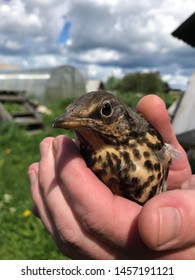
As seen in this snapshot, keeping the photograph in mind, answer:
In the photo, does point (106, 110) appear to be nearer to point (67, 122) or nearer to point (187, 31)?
point (67, 122)

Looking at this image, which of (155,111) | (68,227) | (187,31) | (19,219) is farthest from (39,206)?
(187,31)

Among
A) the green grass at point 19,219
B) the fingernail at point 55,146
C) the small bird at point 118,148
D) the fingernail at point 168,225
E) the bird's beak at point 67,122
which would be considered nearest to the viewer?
the fingernail at point 168,225

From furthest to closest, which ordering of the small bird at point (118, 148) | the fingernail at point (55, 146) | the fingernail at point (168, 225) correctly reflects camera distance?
the fingernail at point (55, 146)
the small bird at point (118, 148)
the fingernail at point (168, 225)

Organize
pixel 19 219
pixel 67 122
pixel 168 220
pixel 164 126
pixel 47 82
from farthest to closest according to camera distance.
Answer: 1. pixel 47 82
2. pixel 19 219
3. pixel 164 126
4. pixel 67 122
5. pixel 168 220

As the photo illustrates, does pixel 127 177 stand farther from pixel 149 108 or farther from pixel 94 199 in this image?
pixel 149 108

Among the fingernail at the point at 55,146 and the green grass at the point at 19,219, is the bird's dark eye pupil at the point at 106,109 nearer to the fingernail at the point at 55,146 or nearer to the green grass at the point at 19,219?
the fingernail at the point at 55,146

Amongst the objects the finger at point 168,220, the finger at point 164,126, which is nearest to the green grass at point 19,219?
the finger at point 164,126
